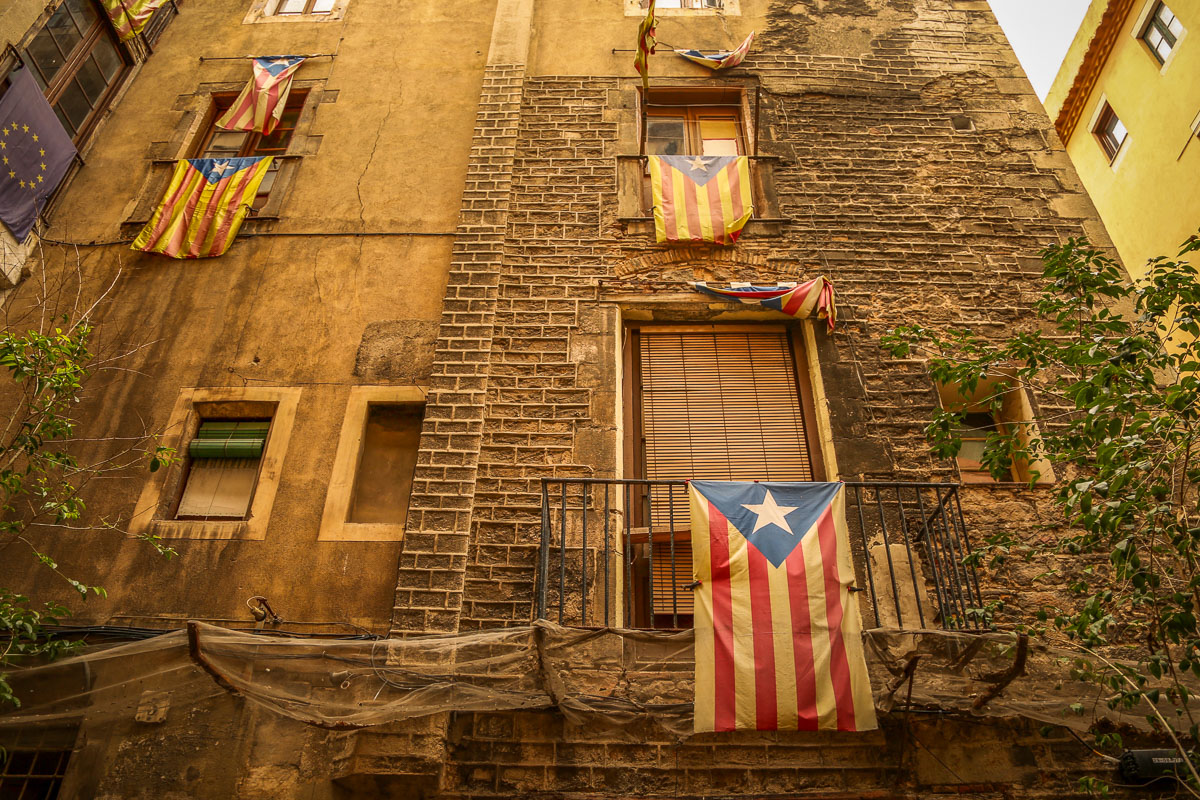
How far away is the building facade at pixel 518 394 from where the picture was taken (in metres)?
4.74

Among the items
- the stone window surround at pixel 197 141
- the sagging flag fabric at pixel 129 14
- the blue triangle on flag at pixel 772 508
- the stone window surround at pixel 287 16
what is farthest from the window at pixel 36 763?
the stone window surround at pixel 287 16

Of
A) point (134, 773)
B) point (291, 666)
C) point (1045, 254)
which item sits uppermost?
point (1045, 254)

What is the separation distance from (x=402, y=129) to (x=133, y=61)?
3.59 m

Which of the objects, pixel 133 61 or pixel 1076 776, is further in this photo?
pixel 133 61

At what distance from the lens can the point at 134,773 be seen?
4855 millimetres

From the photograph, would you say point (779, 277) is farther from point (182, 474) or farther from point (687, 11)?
point (182, 474)

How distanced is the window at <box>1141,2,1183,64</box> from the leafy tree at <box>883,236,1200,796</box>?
8.85 meters

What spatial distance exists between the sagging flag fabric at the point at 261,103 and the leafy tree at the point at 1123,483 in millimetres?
6542

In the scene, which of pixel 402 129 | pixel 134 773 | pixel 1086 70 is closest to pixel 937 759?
pixel 134 773

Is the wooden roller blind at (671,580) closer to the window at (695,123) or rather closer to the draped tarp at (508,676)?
the draped tarp at (508,676)

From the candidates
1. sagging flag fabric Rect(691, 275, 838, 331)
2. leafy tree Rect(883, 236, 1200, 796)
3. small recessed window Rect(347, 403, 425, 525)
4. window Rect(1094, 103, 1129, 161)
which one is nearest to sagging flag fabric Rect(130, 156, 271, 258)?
small recessed window Rect(347, 403, 425, 525)

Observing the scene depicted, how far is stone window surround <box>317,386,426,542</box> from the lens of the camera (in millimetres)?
5758

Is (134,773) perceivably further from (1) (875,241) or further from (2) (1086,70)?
(2) (1086,70)

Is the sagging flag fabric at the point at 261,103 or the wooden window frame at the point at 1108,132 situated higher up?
the wooden window frame at the point at 1108,132
